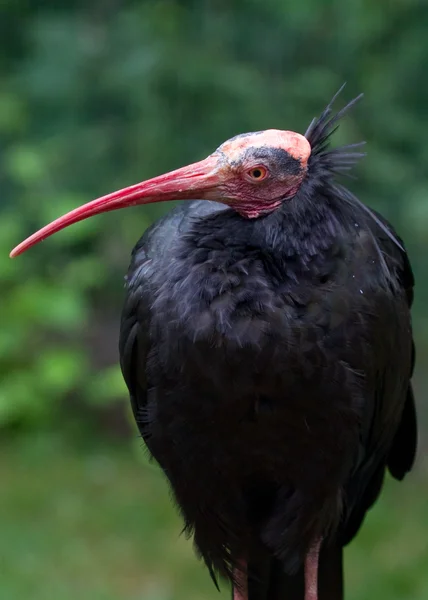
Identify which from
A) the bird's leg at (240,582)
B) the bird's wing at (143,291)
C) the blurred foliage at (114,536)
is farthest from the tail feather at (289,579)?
the blurred foliage at (114,536)

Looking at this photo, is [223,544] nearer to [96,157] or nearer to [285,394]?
[285,394]

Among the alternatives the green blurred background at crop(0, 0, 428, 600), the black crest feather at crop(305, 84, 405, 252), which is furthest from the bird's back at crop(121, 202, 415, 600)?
the green blurred background at crop(0, 0, 428, 600)

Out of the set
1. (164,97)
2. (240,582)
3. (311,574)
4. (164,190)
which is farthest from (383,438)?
(164,97)

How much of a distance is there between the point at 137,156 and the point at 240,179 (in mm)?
2229

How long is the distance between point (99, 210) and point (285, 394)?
0.54 meters

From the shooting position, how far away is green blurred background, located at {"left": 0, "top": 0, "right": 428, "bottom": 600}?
12.6 feet

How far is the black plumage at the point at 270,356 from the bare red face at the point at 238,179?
0.15 feet

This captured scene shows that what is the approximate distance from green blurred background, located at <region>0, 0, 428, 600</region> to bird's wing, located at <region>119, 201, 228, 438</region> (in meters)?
1.62

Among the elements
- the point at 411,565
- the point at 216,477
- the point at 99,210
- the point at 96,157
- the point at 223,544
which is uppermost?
the point at 96,157

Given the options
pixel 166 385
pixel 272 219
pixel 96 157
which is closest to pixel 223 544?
pixel 166 385

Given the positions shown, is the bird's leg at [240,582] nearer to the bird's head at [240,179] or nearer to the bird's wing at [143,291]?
the bird's wing at [143,291]

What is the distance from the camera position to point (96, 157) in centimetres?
415

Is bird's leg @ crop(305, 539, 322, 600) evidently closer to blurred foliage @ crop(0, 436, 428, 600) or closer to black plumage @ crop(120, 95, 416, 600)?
black plumage @ crop(120, 95, 416, 600)

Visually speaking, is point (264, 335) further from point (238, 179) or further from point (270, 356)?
point (238, 179)
